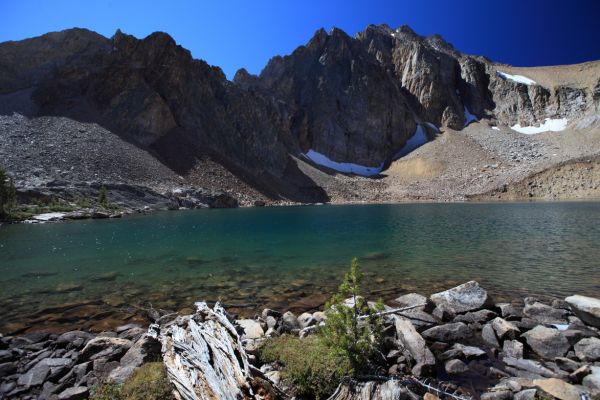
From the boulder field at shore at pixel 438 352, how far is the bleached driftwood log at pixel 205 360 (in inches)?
15.7

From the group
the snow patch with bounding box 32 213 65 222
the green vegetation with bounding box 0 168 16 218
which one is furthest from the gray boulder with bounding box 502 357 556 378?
the green vegetation with bounding box 0 168 16 218

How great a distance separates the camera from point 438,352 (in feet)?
28.2

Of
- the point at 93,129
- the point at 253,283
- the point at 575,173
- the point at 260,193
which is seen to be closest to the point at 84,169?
the point at 93,129

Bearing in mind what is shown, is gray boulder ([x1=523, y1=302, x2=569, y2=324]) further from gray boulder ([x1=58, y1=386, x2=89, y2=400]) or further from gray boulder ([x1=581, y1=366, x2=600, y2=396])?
gray boulder ([x1=58, y1=386, x2=89, y2=400])

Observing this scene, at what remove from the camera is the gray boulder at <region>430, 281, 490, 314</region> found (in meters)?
10.9

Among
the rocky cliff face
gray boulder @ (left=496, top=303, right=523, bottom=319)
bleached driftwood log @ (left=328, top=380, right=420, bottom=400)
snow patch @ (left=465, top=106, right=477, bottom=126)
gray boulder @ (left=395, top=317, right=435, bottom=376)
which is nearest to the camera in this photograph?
bleached driftwood log @ (left=328, top=380, right=420, bottom=400)

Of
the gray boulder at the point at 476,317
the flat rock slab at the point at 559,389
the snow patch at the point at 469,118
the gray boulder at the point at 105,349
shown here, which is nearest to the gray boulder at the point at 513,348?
the gray boulder at the point at 476,317

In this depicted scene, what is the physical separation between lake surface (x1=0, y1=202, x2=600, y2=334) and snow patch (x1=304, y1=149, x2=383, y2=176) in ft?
310

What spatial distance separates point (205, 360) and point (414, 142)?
13871cm

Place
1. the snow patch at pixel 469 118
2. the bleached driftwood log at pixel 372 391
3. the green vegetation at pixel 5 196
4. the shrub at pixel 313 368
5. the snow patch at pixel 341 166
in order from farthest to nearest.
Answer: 1. the snow patch at pixel 469 118
2. the snow patch at pixel 341 166
3. the green vegetation at pixel 5 196
4. the shrub at pixel 313 368
5. the bleached driftwood log at pixel 372 391

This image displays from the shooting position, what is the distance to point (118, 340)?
8.45 m

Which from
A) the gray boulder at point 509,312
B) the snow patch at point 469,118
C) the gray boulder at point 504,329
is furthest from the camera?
the snow patch at point 469,118

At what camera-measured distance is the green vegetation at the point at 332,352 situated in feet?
21.1

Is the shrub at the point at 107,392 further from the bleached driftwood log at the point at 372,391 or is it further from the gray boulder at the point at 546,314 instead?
the gray boulder at the point at 546,314
